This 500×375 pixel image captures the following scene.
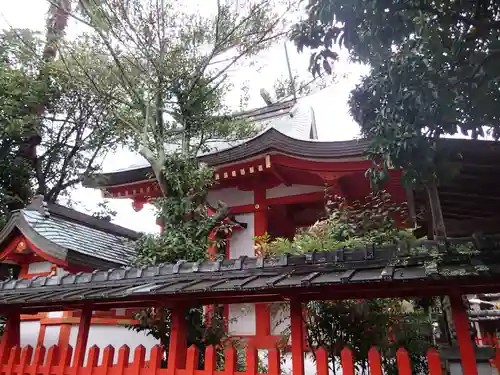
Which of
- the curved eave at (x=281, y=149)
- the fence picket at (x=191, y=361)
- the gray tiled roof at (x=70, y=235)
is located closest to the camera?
the fence picket at (x=191, y=361)

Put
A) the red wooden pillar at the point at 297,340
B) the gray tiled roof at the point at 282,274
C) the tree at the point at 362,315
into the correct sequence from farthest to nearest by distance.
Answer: the tree at the point at 362,315 < the red wooden pillar at the point at 297,340 < the gray tiled roof at the point at 282,274

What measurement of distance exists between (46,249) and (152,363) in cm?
376

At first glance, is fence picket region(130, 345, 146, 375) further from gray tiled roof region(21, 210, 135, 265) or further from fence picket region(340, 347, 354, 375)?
gray tiled roof region(21, 210, 135, 265)

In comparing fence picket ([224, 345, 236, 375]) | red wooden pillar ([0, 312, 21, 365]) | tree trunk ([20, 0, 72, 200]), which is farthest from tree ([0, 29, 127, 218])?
fence picket ([224, 345, 236, 375])

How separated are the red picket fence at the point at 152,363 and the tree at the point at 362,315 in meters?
1.53

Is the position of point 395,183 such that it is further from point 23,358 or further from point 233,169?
point 23,358

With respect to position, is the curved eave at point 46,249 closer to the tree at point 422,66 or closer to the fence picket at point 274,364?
the fence picket at point 274,364

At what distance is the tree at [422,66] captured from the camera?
3.15 metres

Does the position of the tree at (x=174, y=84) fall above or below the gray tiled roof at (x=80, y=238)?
above

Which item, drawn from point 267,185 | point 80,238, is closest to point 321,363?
point 80,238

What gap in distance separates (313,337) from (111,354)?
253 cm

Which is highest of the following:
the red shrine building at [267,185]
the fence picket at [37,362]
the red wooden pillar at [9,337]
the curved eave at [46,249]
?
the red shrine building at [267,185]

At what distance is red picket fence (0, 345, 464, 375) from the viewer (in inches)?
120

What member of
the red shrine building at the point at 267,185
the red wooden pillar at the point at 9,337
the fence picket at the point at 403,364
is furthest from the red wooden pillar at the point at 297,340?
the red shrine building at the point at 267,185
